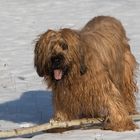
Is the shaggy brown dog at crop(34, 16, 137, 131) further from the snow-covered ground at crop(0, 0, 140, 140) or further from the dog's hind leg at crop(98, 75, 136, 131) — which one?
the snow-covered ground at crop(0, 0, 140, 140)

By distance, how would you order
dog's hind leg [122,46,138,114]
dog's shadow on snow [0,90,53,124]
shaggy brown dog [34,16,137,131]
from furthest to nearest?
dog's shadow on snow [0,90,53,124], dog's hind leg [122,46,138,114], shaggy brown dog [34,16,137,131]

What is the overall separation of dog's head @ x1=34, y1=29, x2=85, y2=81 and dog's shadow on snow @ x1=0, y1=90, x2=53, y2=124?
1488mm

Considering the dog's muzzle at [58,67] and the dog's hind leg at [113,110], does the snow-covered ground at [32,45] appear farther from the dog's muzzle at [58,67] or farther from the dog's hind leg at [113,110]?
the dog's muzzle at [58,67]

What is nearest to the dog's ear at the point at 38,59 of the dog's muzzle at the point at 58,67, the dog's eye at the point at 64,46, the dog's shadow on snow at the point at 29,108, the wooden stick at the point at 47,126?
the dog's muzzle at the point at 58,67

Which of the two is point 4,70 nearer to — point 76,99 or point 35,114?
point 35,114

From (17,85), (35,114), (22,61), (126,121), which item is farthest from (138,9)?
(126,121)

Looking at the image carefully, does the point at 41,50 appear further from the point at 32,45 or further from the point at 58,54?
the point at 32,45

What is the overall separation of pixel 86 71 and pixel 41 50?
57 centimetres

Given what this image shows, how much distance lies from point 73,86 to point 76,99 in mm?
174

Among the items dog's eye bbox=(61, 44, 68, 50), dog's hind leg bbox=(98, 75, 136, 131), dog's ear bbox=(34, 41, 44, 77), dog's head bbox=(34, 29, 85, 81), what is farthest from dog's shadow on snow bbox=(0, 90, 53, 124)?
dog's eye bbox=(61, 44, 68, 50)

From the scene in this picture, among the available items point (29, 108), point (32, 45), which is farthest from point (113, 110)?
point (32, 45)

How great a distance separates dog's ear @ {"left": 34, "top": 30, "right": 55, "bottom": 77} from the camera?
21.8 ft

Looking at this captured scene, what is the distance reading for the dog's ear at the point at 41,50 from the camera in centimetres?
666

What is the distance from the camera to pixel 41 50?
670cm
